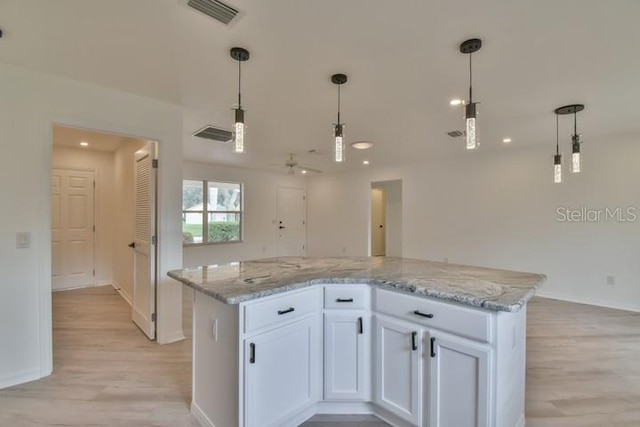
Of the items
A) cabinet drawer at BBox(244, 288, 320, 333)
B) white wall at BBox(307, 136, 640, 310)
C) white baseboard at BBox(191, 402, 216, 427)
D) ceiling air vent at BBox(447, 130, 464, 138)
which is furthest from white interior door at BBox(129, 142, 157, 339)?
white wall at BBox(307, 136, 640, 310)

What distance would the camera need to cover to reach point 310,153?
5383 millimetres

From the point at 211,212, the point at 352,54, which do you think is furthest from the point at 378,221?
the point at 352,54

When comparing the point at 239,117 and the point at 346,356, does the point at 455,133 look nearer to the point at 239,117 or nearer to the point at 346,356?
the point at 239,117

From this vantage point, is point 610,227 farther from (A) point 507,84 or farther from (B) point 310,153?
(B) point 310,153

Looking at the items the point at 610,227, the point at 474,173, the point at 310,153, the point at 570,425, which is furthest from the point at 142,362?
the point at 610,227

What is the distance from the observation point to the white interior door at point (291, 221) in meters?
8.09

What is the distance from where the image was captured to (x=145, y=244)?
3299 mm

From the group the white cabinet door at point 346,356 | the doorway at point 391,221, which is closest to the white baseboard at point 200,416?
the white cabinet door at point 346,356

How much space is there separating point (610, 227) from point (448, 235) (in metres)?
2.25

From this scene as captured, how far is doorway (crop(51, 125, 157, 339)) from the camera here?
4.55 m

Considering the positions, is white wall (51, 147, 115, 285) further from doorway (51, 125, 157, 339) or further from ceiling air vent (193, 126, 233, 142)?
ceiling air vent (193, 126, 233, 142)

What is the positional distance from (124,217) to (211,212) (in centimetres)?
233

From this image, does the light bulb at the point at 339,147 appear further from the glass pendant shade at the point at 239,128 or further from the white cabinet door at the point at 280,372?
the white cabinet door at the point at 280,372

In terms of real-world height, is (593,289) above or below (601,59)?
below
